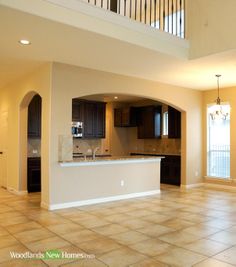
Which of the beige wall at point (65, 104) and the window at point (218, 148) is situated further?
the window at point (218, 148)

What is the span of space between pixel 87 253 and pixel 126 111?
7.04 m

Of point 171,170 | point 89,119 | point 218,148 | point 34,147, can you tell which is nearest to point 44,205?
point 34,147

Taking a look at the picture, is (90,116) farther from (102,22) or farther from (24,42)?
(102,22)

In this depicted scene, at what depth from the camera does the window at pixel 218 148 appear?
26.0 feet

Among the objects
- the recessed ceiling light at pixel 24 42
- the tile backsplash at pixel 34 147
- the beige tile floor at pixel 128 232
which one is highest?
the recessed ceiling light at pixel 24 42

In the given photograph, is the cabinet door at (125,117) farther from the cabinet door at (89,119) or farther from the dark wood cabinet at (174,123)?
the dark wood cabinet at (174,123)

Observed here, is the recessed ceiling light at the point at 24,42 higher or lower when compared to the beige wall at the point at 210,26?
lower

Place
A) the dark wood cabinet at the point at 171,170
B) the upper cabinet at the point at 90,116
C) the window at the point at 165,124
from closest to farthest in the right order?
the dark wood cabinet at the point at 171,170, the upper cabinet at the point at 90,116, the window at the point at 165,124

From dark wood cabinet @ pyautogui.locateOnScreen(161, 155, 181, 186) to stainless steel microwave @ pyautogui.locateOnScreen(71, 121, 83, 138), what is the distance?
107 inches

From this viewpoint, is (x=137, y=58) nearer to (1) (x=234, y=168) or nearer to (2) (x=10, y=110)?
(2) (x=10, y=110)

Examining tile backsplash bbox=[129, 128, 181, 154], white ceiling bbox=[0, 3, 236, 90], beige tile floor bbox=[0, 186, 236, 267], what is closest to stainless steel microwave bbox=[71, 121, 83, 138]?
white ceiling bbox=[0, 3, 236, 90]

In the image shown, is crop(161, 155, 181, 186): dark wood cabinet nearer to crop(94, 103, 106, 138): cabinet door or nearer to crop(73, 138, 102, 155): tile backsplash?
crop(94, 103, 106, 138): cabinet door

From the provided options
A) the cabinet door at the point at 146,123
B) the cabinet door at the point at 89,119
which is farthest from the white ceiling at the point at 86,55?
the cabinet door at the point at 89,119

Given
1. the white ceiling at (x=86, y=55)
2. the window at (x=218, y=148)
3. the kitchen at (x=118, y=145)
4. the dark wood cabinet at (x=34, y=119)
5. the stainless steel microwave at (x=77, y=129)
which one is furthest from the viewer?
the stainless steel microwave at (x=77, y=129)
